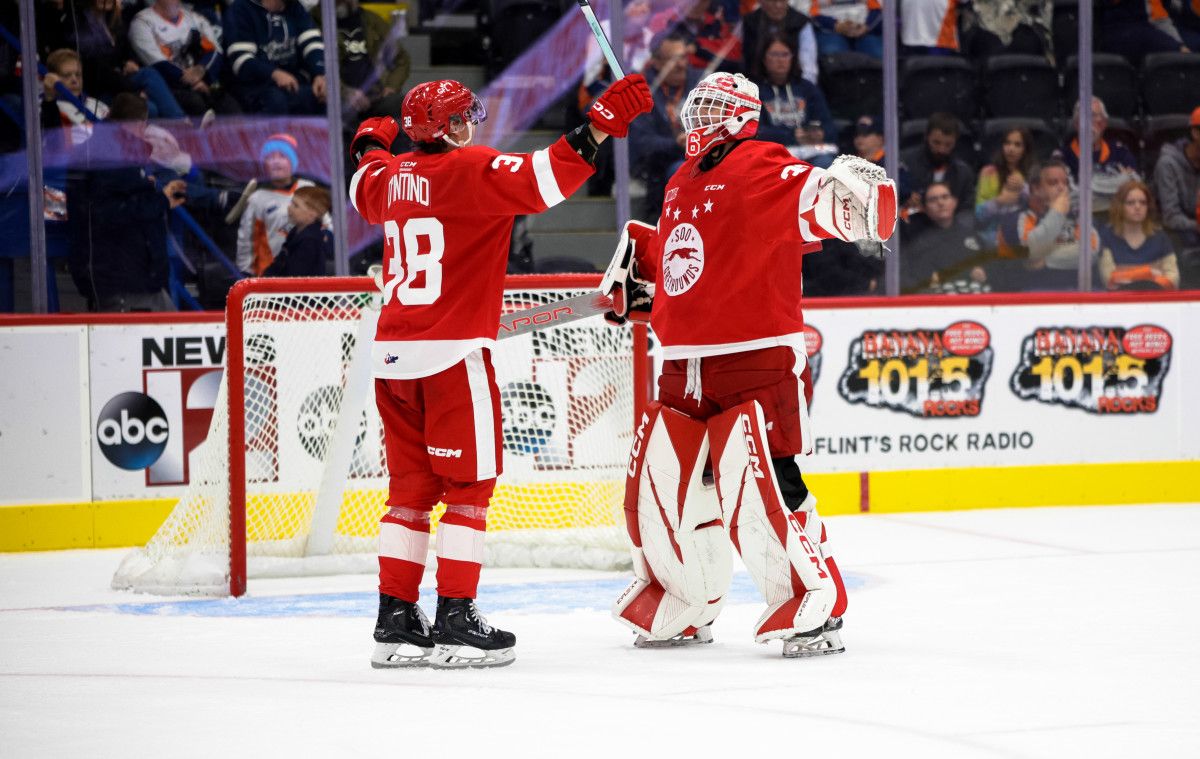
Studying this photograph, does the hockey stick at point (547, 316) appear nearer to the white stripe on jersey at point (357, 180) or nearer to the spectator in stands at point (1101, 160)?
the white stripe on jersey at point (357, 180)

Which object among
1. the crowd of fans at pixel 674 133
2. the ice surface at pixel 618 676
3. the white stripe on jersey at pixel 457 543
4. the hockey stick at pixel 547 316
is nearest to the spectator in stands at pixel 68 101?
the crowd of fans at pixel 674 133

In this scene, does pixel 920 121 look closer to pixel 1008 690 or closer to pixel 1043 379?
pixel 1043 379

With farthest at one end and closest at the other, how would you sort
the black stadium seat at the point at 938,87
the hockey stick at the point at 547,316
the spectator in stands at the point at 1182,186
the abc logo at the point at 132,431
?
1. the spectator in stands at the point at 1182,186
2. the black stadium seat at the point at 938,87
3. the abc logo at the point at 132,431
4. the hockey stick at the point at 547,316

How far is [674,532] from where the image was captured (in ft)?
11.9

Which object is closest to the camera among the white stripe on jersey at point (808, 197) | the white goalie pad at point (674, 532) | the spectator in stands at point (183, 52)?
the white stripe on jersey at point (808, 197)

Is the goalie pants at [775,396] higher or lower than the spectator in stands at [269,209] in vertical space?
lower

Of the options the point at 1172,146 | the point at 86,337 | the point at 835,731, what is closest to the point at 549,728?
the point at 835,731

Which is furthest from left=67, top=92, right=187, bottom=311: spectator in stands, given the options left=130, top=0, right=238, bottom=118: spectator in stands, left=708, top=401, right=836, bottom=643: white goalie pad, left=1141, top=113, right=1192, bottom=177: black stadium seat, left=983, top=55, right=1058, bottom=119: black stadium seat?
left=1141, top=113, right=1192, bottom=177: black stadium seat

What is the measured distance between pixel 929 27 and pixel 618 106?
155 inches

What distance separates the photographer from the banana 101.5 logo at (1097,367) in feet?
21.7

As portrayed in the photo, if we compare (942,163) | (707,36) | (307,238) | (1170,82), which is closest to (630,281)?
(307,238)

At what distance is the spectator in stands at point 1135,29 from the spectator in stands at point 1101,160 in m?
0.30

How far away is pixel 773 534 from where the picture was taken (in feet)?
11.4

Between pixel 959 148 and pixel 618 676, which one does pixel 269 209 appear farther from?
pixel 618 676
